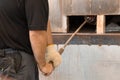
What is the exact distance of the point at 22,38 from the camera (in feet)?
5.85

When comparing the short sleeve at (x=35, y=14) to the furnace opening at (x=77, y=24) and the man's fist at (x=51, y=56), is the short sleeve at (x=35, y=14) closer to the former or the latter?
the man's fist at (x=51, y=56)

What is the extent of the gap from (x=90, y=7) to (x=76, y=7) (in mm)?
137

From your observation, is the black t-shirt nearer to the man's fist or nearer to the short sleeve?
the short sleeve

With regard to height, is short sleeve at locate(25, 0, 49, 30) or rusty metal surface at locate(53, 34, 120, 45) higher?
short sleeve at locate(25, 0, 49, 30)

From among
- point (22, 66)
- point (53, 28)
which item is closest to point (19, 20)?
point (22, 66)

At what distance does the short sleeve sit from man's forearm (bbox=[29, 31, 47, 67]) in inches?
1.7

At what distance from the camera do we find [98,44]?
9.05ft

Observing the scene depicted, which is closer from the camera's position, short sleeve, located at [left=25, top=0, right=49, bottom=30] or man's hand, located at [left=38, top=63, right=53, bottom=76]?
short sleeve, located at [left=25, top=0, right=49, bottom=30]

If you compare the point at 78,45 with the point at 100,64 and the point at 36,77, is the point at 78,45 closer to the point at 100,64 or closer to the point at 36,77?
the point at 100,64

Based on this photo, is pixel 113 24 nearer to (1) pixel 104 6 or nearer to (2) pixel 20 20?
(1) pixel 104 6

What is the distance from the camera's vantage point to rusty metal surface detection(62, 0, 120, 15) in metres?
2.67

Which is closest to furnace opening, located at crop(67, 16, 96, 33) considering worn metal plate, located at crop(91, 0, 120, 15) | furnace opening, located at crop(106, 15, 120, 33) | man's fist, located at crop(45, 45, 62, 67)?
furnace opening, located at crop(106, 15, 120, 33)

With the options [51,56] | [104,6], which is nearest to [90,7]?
[104,6]

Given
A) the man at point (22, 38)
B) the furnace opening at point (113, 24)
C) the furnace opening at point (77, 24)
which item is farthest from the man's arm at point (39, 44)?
the furnace opening at point (77, 24)
